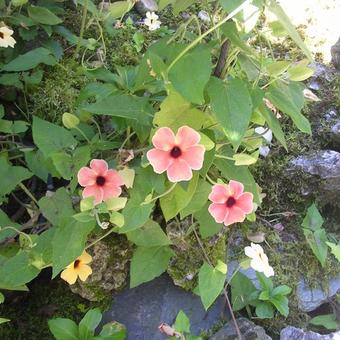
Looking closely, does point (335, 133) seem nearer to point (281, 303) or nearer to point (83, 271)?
point (281, 303)

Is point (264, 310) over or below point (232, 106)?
below

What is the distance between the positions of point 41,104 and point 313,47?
0.93 m

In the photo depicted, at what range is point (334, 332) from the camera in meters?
1.30

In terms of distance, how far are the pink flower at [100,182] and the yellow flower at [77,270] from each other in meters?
0.17

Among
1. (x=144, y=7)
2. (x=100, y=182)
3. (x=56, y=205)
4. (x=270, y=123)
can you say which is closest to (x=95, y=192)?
(x=100, y=182)

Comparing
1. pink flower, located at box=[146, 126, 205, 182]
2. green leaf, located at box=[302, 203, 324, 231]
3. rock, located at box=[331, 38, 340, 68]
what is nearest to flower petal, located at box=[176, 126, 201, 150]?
pink flower, located at box=[146, 126, 205, 182]

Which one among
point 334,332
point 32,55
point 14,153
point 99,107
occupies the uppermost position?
point 99,107

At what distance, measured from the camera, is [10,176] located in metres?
1.28

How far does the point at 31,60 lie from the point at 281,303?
0.89 meters

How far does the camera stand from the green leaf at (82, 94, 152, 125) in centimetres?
106

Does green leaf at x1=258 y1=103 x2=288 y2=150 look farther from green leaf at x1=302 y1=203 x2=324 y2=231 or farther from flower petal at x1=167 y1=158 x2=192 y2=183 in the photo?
green leaf at x1=302 y1=203 x2=324 y2=231

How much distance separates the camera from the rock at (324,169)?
1.53 m

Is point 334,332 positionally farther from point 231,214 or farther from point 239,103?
point 239,103

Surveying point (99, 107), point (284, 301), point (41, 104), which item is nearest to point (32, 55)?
point (41, 104)
